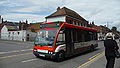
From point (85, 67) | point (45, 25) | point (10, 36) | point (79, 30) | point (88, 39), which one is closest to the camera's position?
point (85, 67)

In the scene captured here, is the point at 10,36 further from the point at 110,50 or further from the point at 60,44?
the point at 110,50

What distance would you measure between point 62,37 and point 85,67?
2680 millimetres

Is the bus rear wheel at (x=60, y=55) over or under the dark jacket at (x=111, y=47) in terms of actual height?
under

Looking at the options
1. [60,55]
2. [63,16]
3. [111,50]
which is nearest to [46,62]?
[60,55]

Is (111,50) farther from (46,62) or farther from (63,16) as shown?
(63,16)

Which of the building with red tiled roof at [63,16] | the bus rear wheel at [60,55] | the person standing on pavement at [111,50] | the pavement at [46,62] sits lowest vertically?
the pavement at [46,62]

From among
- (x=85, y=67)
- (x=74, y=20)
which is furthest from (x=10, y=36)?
(x=85, y=67)

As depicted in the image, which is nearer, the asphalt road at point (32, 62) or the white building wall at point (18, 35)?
the asphalt road at point (32, 62)

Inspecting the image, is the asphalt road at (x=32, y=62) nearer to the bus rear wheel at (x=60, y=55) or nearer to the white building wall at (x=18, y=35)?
the bus rear wheel at (x=60, y=55)

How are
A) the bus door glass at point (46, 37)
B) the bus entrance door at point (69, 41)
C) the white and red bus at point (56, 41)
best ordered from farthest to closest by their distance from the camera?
1. the bus entrance door at point (69, 41)
2. the bus door glass at point (46, 37)
3. the white and red bus at point (56, 41)

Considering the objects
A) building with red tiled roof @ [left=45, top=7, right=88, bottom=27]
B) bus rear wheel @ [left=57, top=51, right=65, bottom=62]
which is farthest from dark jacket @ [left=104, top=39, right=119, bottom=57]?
building with red tiled roof @ [left=45, top=7, right=88, bottom=27]

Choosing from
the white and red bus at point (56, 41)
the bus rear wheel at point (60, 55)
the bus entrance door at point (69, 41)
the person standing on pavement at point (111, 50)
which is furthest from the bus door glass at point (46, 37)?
the person standing on pavement at point (111, 50)

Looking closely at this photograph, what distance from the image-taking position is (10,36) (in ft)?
152

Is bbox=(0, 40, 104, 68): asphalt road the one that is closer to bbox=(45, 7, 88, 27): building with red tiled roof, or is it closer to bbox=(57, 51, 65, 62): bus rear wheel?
bbox=(57, 51, 65, 62): bus rear wheel
